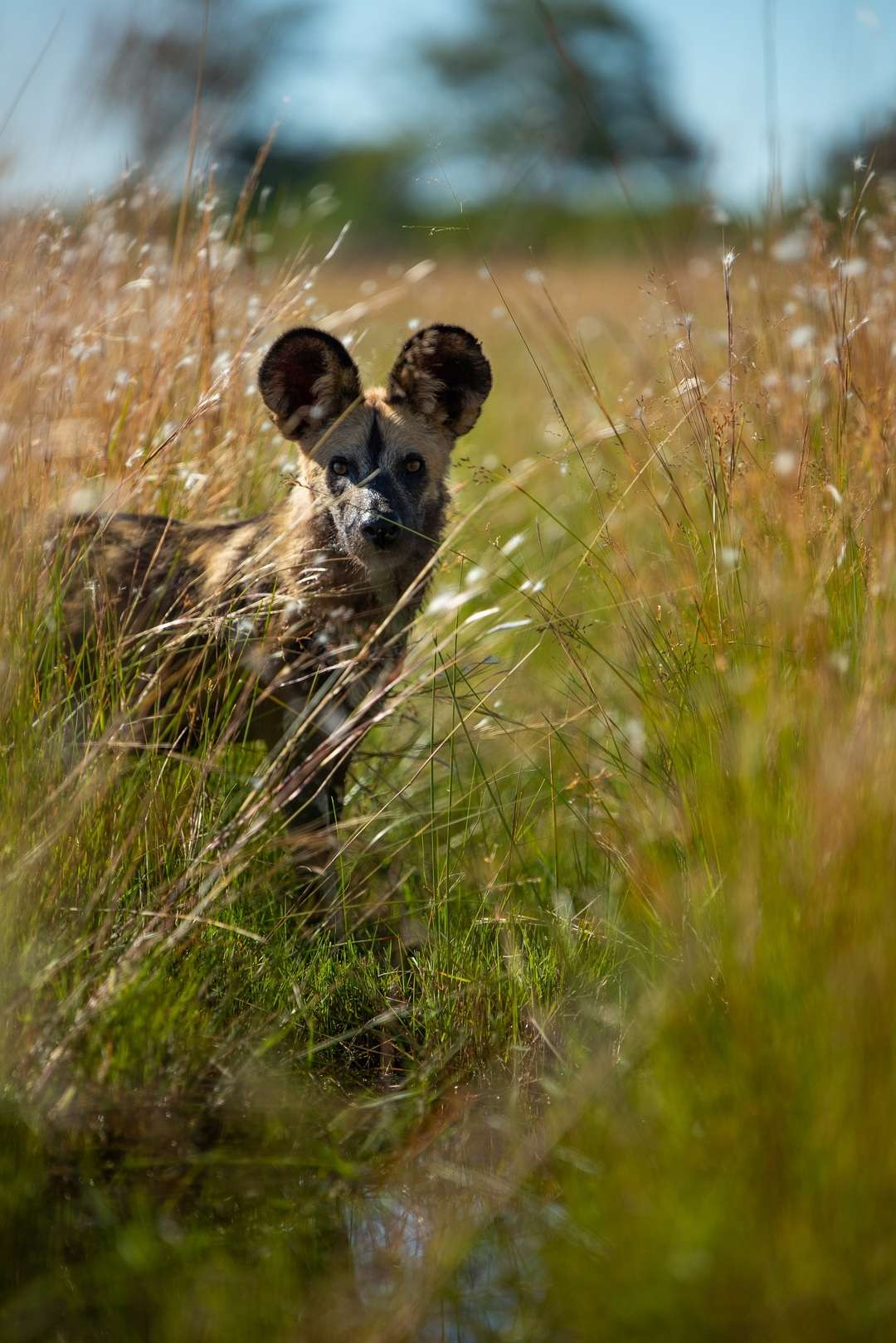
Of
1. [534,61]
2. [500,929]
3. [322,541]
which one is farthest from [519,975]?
[534,61]

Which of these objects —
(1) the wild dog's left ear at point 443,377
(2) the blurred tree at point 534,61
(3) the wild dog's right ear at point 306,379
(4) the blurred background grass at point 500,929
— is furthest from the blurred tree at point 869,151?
(2) the blurred tree at point 534,61

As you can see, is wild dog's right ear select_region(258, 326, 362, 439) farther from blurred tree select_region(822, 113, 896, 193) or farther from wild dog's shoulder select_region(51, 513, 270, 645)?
blurred tree select_region(822, 113, 896, 193)

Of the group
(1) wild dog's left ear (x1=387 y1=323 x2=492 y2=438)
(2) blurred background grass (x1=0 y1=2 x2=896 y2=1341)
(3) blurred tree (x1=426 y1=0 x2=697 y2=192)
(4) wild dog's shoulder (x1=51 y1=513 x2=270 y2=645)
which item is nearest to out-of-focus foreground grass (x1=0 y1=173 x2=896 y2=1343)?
(2) blurred background grass (x1=0 y1=2 x2=896 y2=1341)

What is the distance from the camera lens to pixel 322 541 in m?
3.83

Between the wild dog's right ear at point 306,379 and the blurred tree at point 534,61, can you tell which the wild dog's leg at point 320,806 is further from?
the blurred tree at point 534,61

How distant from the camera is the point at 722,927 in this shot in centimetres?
223

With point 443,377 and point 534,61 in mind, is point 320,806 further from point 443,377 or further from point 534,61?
point 534,61

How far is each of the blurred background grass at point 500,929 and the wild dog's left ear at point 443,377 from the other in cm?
42

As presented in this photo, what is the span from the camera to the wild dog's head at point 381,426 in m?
3.69

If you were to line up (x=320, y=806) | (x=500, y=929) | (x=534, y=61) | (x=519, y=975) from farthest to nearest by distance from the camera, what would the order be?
(x=534, y=61) < (x=320, y=806) < (x=500, y=929) < (x=519, y=975)

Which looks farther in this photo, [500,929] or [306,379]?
[306,379]

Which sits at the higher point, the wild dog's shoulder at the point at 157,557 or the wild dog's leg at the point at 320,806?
the wild dog's shoulder at the point at 157,557

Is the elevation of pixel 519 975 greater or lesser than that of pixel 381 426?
lesser

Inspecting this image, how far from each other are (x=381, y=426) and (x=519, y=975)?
6.36 ft
